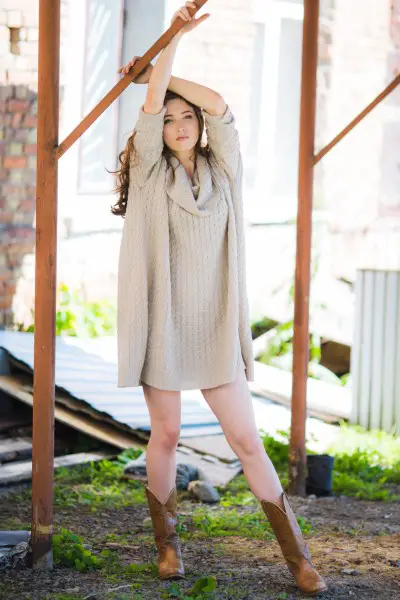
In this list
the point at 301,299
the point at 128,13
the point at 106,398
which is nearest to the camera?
the point at 301,299

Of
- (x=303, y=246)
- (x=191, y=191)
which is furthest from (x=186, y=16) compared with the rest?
(x=303, y=246)

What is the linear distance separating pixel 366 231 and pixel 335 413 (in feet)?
11.9

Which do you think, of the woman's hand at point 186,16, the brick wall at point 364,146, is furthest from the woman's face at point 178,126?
the brick wall at point 364,146

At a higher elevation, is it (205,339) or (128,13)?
(128,13)

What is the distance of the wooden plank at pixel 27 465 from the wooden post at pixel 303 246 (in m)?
1.32

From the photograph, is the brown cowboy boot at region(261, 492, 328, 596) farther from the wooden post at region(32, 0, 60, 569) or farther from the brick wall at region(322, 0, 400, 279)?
the brick wall at region(322, 0, 400, 279)

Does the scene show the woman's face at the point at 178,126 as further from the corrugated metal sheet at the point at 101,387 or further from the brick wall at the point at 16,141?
the brick wall at the point at 16,141

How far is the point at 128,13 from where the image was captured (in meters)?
9.02

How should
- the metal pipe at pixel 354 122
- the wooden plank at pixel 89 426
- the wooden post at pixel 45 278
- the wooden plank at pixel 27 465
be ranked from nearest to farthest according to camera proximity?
1. the wooden post at pixel 45 278
2. the metal pipe at pixel 354 122
3. the wooden plank at pixel 27 465
4. the wooden plank at pixel 89 426

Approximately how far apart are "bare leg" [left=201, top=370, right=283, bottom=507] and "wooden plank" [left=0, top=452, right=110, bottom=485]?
2.16 metres

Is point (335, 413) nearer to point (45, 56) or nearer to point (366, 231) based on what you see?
point (366, 231)

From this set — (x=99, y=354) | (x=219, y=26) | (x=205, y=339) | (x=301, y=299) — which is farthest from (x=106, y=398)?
(x=219, y=26)

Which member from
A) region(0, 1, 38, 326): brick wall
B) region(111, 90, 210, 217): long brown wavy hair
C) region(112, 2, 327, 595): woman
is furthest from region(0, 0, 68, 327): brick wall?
region(112, 2, 327, 595): woman

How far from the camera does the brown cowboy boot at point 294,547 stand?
4.15 m
